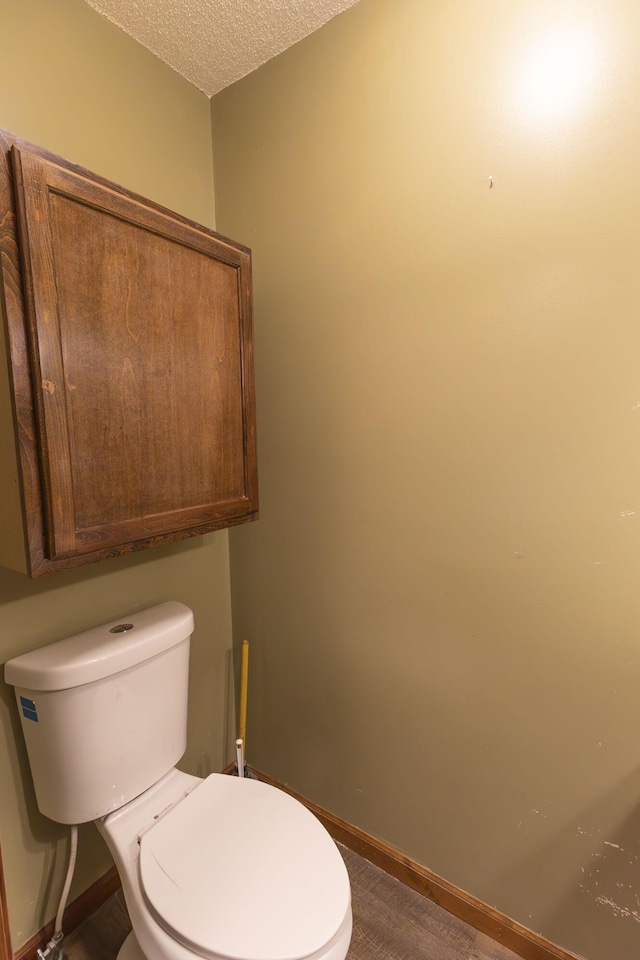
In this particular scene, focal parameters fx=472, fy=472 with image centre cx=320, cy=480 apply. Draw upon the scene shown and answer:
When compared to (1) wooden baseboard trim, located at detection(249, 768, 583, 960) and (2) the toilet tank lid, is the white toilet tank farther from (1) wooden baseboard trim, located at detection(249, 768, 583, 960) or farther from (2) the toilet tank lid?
(1) wooden baseboard trim, located at detection(249, 768, 583, 960)

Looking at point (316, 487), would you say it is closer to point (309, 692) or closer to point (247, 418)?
point (247, 418)

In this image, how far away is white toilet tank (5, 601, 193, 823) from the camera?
103 centimetres

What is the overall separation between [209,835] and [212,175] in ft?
6.07

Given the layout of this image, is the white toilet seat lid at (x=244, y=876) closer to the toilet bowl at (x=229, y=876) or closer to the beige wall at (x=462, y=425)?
the toilet bowl at (x=229, y=876)

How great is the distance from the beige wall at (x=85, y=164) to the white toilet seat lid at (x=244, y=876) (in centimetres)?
40

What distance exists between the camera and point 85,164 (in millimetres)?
1205

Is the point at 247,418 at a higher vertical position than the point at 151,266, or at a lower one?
lower

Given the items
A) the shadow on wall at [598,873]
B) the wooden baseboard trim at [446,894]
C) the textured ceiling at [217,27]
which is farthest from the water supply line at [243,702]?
the textured ceiling at [217,27]

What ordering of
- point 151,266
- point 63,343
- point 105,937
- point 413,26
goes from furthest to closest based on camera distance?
point 105,937 → point 413,26 → point 151,266 → point 63,343

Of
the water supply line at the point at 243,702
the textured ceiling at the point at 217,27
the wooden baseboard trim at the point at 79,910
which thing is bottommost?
the wooden baseboard trim at the point at 79,910

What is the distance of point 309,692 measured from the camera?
5.00 ft

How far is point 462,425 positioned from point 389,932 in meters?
1.35

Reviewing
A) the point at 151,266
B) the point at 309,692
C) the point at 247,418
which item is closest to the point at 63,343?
the point at 151,266

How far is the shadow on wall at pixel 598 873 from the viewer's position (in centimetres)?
104
